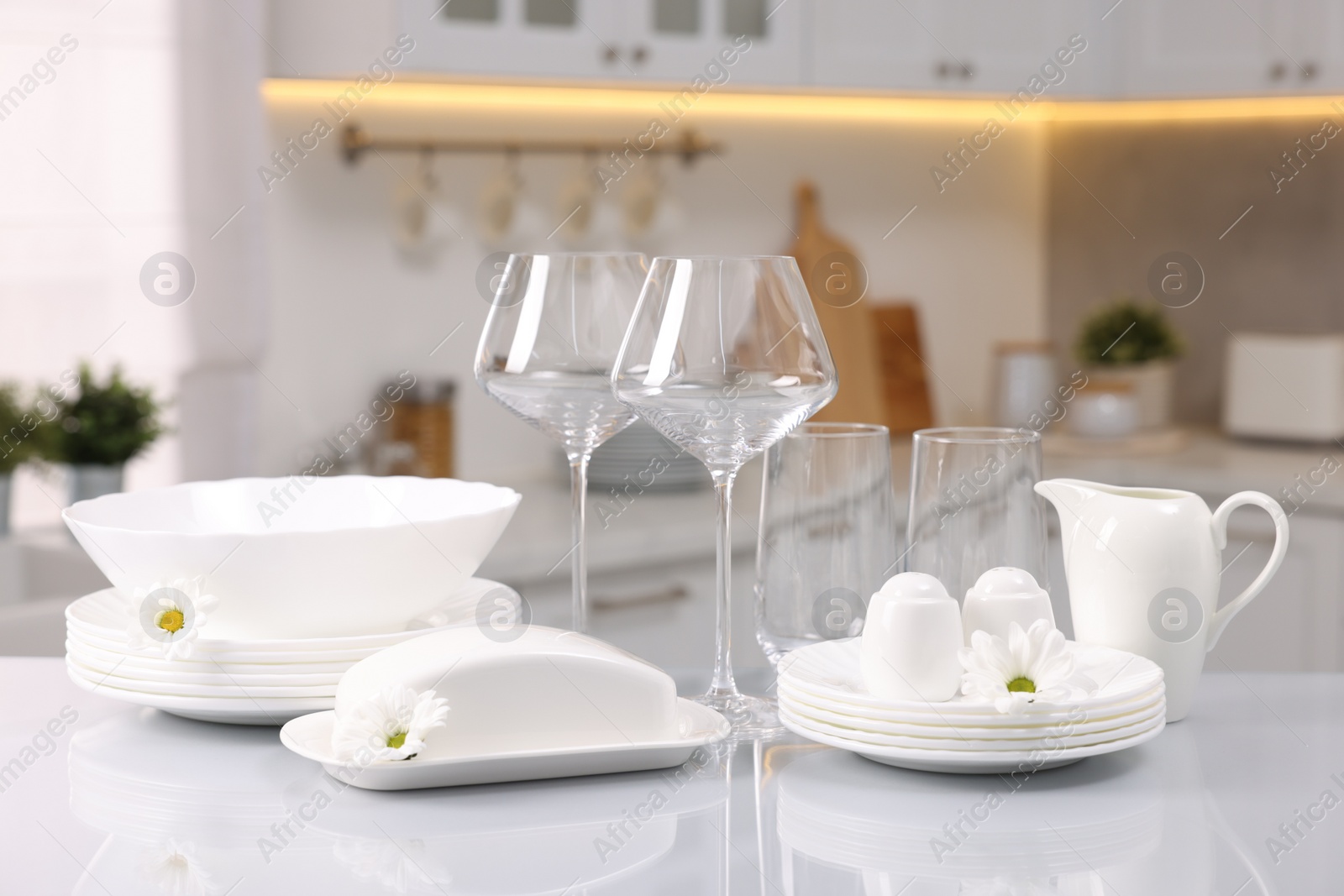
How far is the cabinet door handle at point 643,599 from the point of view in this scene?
89.0 inches

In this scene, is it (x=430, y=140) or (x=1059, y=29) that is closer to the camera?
(x=430, y=140)

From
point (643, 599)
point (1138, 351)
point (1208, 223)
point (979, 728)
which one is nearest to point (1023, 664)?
point (979, 728)

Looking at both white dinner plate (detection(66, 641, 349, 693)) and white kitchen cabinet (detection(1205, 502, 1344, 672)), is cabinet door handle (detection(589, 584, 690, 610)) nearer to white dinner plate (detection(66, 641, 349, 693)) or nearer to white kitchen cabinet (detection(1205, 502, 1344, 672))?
white kitchen cabinet (detection(1205, 502, 1344, 672))

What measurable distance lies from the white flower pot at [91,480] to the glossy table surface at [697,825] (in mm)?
1359

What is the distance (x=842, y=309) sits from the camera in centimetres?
293

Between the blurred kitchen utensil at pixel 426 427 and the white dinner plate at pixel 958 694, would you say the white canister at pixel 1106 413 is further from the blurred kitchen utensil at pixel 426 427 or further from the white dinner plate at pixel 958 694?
the white dinner plate at pixel 958 694

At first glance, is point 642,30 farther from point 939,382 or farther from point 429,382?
point 939,382

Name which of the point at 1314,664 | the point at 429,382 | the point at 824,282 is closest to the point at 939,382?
the point at 824,282

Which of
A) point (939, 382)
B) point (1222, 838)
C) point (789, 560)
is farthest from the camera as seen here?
point (939, 382)

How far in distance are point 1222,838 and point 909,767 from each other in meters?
0.16

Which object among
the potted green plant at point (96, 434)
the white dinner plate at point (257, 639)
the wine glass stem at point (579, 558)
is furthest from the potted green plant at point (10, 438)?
the wine glass stem at point (579, 558)

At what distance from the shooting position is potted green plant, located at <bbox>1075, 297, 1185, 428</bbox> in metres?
3.07

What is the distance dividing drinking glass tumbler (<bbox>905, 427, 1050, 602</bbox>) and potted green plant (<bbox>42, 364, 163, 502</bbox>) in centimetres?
162

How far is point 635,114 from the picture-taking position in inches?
111
